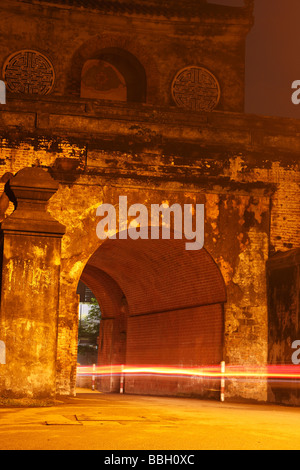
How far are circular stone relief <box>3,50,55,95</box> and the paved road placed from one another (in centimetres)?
1234

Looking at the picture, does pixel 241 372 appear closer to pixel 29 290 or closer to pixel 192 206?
pixel 192 206

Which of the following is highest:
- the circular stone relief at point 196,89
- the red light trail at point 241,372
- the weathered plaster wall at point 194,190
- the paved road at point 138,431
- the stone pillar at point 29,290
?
the circular stone relief at point 196,89

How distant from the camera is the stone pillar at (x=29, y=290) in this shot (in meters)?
9.82

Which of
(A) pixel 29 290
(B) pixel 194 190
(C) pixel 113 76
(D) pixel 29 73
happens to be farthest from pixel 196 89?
(A) pixel 29 290

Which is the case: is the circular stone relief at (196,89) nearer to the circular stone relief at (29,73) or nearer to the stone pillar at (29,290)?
the circular stone relief at (29,73)

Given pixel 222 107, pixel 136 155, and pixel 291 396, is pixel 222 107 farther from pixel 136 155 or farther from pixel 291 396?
pixel 291 396

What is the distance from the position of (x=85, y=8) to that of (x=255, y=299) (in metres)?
10.3

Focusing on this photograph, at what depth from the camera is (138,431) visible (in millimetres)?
7164

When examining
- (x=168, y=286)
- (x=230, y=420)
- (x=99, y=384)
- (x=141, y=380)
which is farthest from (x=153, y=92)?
(x=230, y=420)

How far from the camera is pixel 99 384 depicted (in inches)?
973

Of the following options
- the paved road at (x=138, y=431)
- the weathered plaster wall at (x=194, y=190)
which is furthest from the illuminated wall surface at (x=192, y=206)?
the paved road at (x=138, y=431)

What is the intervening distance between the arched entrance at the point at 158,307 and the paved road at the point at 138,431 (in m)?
6.16

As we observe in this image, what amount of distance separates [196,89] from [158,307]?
21.1 ft

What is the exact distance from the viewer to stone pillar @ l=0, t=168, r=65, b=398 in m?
9.82
